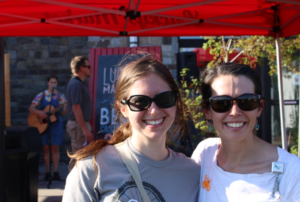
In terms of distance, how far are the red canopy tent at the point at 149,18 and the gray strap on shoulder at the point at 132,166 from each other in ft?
4.32

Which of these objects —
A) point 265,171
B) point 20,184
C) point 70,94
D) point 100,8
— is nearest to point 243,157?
point 265,171

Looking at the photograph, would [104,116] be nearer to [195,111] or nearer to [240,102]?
[195,111]

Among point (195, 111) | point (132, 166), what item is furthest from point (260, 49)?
point (132, 166)

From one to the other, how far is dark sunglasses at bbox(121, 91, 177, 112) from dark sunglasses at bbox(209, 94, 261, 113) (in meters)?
0.28

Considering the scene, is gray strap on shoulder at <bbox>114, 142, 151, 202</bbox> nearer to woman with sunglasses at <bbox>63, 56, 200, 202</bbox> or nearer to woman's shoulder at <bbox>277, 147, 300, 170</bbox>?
woman with sunglasses at <bbox>63, 56, 200, 202</bbox>

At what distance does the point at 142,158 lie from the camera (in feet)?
4.84

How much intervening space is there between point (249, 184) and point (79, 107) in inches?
132

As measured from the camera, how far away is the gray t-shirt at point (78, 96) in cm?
445

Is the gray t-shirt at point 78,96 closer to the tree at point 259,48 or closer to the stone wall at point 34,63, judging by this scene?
the tree at point 259,48

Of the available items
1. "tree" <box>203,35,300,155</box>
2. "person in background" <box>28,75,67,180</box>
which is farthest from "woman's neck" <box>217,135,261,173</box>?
"person in background" <box>28,75,67,180</box>

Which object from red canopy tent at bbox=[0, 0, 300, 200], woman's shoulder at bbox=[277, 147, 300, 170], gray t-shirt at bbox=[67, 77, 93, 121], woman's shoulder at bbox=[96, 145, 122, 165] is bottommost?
woman's shoulder at bbox=[277, 147, 300, 170]

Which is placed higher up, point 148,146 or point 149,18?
point 149,18

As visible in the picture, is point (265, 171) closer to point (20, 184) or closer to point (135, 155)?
Answer: point (135, 155)

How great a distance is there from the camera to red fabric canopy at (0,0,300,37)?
258 cm
